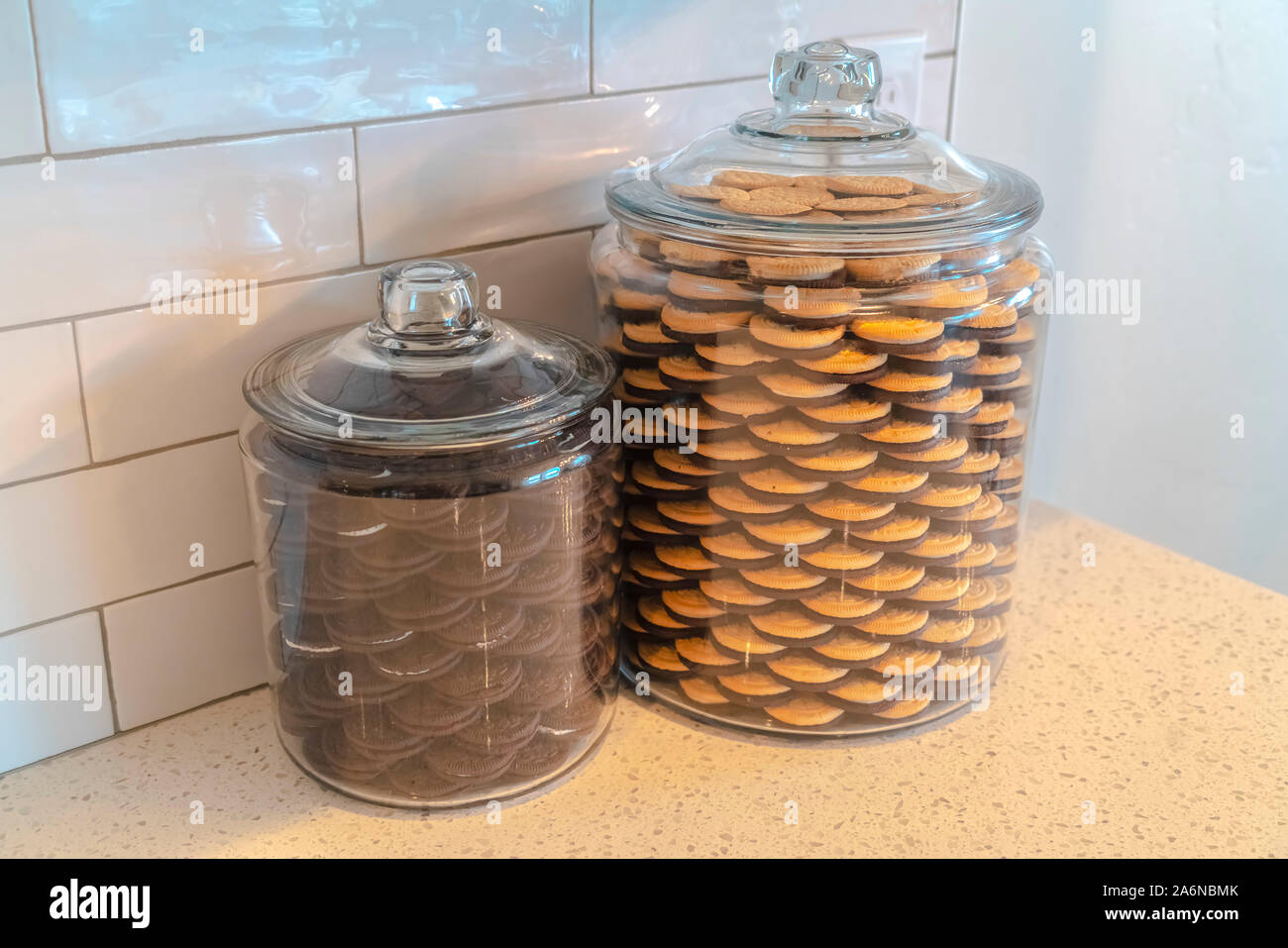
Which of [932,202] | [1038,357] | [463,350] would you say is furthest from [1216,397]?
[463,350]

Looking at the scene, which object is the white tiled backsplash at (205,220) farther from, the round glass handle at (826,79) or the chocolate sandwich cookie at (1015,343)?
the chocolate sandwich cookie at (1015,343)

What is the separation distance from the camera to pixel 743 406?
65 cm

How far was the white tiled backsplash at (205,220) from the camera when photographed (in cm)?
62

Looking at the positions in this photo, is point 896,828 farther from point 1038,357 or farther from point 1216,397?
point 1216,397

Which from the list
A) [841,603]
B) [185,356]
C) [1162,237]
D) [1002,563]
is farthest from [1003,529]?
[1162,237]

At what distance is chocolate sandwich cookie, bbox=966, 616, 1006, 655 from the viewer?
0.74 metres

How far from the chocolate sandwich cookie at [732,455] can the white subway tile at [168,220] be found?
0.79ft

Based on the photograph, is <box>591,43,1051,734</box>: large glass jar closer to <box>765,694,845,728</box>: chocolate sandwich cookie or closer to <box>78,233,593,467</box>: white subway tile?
<box>765,694,845,728</box>: chocolate sandwich cookie

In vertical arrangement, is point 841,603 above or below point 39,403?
below

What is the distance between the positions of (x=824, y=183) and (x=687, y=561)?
22cm

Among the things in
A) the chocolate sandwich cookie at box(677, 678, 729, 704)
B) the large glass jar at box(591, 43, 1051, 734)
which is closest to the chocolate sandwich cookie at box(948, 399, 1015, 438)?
the large glass jar at box(591, 43, 1051, 734)

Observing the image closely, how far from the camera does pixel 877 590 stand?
679 millimetres

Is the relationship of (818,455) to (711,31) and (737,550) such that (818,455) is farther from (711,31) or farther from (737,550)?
(711,31)

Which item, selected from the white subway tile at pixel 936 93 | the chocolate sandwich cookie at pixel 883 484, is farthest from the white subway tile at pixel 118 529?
the white subway tile at pixel 936 93
